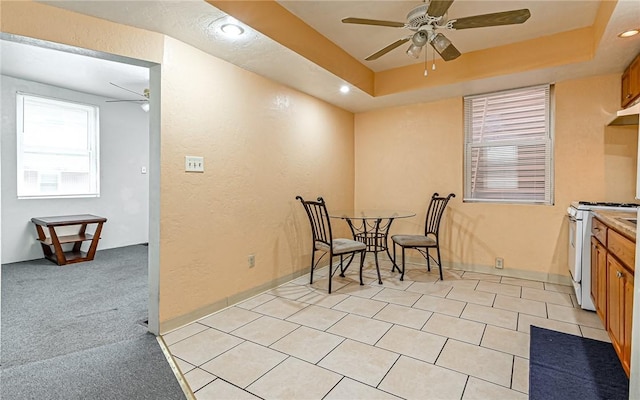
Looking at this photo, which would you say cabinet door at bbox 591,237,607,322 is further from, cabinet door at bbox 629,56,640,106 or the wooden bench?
the wooden bench

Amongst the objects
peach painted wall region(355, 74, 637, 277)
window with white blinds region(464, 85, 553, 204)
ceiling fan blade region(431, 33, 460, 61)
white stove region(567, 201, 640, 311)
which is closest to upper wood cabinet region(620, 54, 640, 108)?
peach painted wall region(355, 74, 637, 277)

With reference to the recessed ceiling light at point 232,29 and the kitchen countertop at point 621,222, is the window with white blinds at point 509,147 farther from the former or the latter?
the recessed ceiling light at point 232,29

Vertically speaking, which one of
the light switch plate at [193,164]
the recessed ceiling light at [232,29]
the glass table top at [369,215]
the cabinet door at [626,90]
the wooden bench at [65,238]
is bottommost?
the wooden bench at [65,238]

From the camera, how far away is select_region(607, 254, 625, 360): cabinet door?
5.75ft

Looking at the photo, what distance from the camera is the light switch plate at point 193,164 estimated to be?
2.47 m

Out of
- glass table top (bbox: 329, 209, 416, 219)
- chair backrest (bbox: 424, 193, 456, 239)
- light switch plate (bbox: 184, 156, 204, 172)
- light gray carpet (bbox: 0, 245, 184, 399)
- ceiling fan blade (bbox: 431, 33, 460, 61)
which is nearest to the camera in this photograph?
light gray carpet (bbox: 0, 245, 184, 399)

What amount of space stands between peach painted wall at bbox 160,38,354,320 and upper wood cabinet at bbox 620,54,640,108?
117 inches

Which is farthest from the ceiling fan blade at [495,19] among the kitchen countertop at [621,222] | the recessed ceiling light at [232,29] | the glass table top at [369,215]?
the glass table top at [369,215]

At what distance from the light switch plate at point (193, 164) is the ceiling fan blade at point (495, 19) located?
6.96 ft

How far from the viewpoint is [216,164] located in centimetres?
270

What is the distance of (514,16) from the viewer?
1.92 metres

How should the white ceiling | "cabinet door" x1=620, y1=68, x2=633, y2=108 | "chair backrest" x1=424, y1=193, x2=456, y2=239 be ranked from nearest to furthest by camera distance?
the white ceiling, "cabinet door" x1=620, y1=68, x2=633, y2=108, "chair backrest" x1=424, y1=193, x2=456, y2=239

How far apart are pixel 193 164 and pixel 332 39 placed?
1.81 metres

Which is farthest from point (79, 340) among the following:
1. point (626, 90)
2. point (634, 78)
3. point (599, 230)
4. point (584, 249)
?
point (626, 90)
